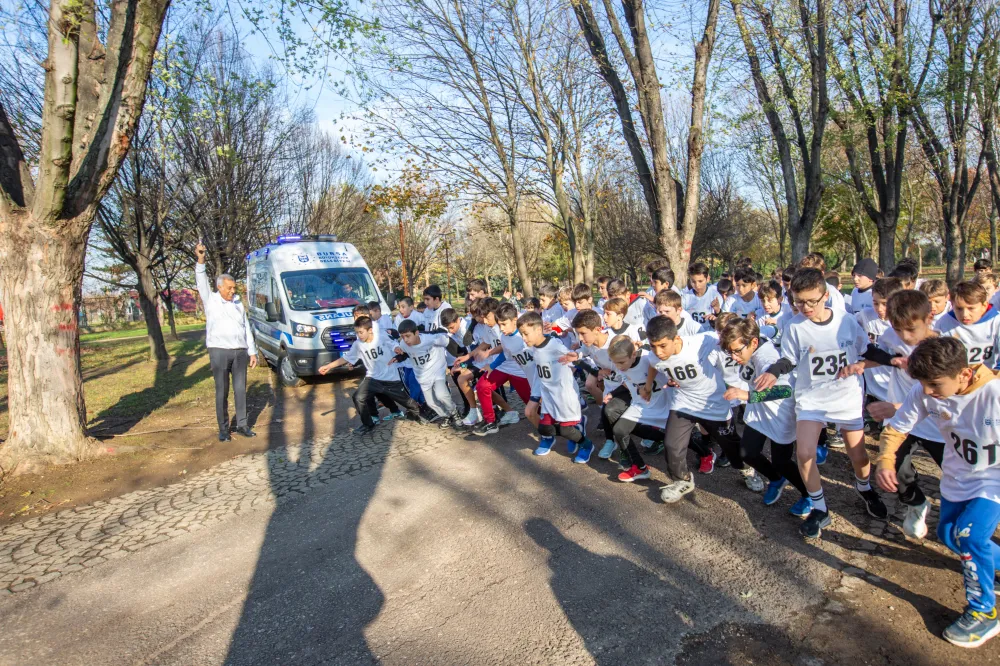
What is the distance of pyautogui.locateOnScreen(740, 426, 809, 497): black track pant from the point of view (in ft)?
13.9

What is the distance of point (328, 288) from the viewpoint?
37.9ft

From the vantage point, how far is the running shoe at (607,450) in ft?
19.5

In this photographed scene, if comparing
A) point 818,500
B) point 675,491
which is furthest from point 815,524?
point 675,491

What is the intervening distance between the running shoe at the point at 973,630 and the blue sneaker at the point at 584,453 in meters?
3.26

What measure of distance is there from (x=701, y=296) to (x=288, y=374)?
295 inches

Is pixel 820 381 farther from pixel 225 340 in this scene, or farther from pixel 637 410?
pixel 225 340

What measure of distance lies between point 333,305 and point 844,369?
29.9ft

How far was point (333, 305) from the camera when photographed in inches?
442

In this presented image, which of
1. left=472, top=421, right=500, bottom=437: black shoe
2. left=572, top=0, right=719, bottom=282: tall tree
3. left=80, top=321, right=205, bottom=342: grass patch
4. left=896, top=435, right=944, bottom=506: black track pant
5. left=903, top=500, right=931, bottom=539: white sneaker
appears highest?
left=572, top=0, right=719, bottom=282: tall tree

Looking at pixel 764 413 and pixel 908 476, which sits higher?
pixel 764 413

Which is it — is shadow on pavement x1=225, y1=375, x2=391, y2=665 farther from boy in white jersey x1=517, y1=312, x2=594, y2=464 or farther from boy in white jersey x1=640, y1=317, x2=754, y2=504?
boy in white jersey x1=640, y1=317, x2=754, y2=504

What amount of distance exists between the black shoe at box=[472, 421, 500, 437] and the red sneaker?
2.23 m

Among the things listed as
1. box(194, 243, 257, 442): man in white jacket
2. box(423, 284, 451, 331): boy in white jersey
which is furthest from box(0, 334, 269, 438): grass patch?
box(423, 284, 451, 331): boy in white jersey

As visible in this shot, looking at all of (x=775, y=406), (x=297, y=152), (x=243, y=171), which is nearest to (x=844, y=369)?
(x=775, y=406)
